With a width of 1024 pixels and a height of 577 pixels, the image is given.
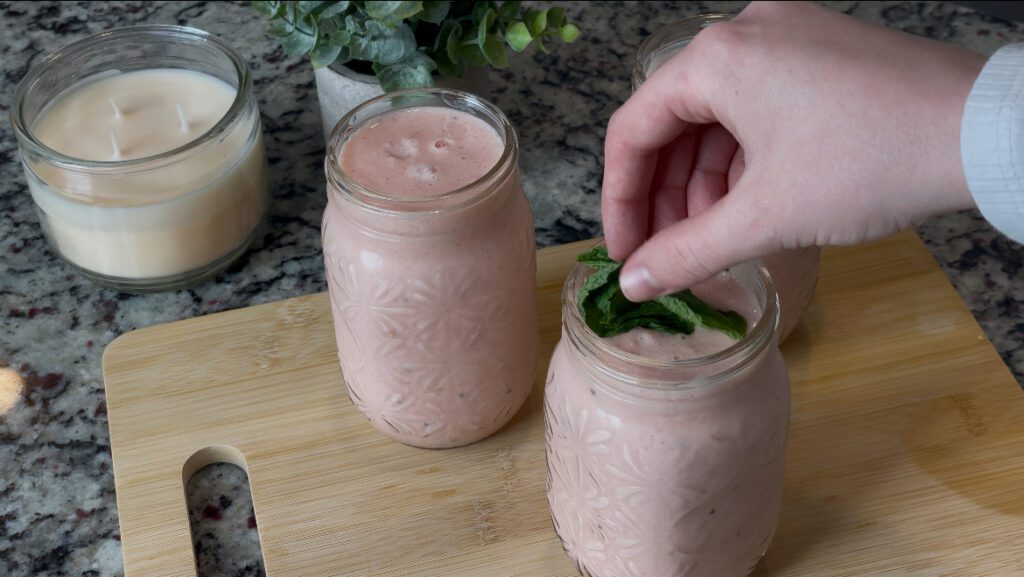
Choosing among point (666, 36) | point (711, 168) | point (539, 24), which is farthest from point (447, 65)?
point (711, 168)

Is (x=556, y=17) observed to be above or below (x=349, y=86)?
above

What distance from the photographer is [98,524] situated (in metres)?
1.07

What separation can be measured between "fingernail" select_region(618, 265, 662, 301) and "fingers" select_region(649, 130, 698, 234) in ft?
0.64

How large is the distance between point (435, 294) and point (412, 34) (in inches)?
14.0

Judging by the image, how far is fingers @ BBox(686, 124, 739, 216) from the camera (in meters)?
1.00

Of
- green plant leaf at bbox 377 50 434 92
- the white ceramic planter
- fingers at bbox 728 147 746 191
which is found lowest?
the white ceramic planter

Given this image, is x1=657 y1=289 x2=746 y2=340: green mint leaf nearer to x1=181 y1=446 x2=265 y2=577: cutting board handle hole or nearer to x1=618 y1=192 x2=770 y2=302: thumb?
x1=618 y1=192 x2=770 y2=302: thumb

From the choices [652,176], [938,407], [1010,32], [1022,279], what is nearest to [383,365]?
[652,176]

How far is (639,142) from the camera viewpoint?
89cm

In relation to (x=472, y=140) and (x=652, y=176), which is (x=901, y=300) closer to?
(x=652, y=176)

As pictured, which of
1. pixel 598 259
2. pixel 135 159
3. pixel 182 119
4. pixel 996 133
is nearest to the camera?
pixel 996 133

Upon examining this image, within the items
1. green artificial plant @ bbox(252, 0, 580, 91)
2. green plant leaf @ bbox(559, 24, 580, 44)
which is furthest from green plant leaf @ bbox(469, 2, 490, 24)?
green plant leaf @ bbox(559, 24, 580, 44)

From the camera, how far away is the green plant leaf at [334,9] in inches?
46.0

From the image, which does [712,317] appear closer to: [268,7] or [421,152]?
[421,152]
